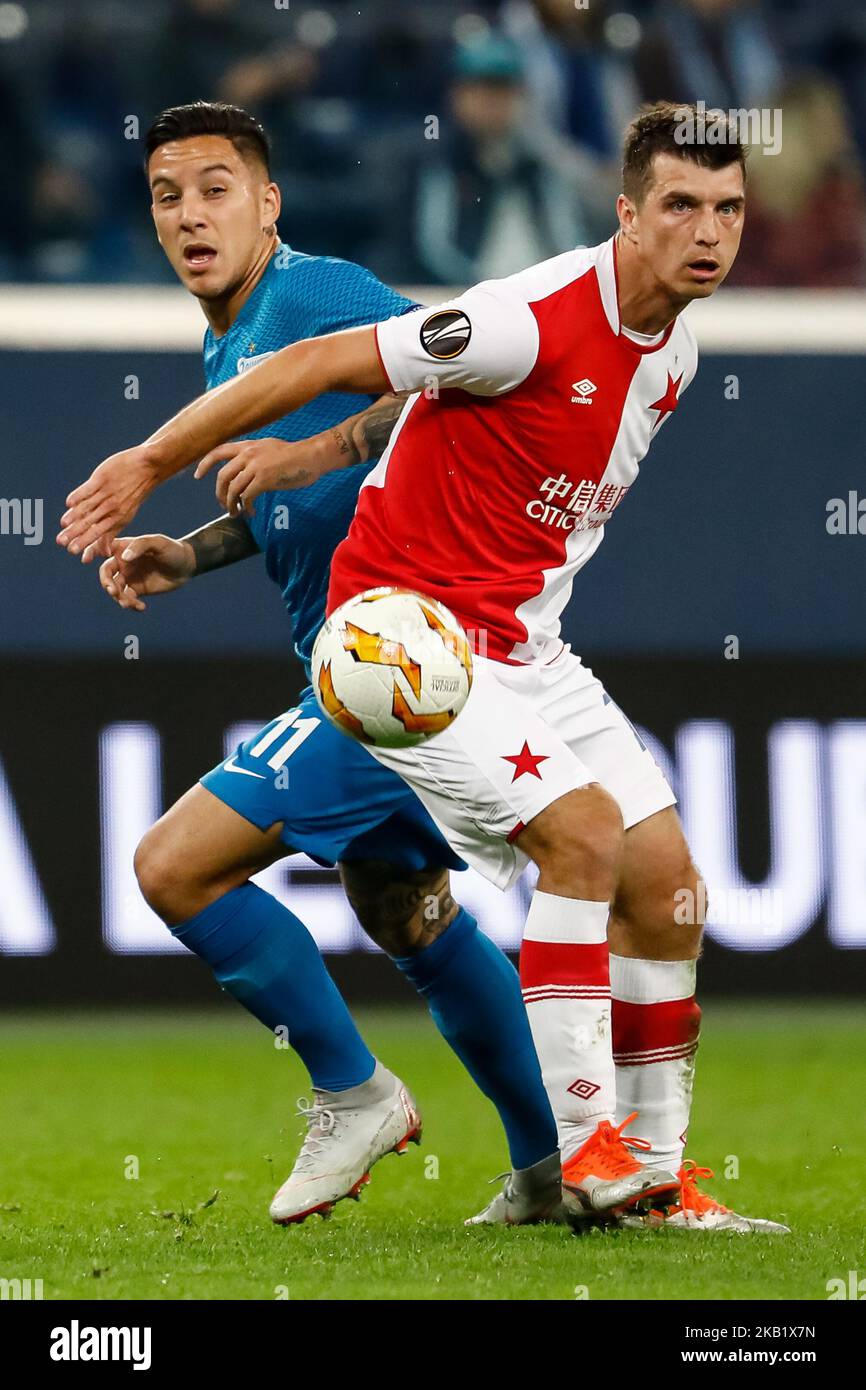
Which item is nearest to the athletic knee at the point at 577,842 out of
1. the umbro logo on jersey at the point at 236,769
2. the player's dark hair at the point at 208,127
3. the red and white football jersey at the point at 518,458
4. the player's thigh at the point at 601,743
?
the player's thigh at the point at 601,743

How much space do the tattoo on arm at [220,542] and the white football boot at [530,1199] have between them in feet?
4.82

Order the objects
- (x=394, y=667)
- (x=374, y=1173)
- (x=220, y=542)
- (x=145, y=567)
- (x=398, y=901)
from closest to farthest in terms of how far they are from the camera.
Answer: (x=394, y=667)
(x=398, y=901)
(x=145, y=567)
(x=220, y=542)
(x=374, y=1173)

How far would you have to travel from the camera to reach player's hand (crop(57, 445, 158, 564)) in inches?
143

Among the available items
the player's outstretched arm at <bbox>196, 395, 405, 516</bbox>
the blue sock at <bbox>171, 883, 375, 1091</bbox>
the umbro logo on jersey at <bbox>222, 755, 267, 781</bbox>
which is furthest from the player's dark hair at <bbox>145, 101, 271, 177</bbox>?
the blue sock at <bbox>171, 883, 375, 1091</bbox>

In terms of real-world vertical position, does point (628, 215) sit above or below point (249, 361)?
above

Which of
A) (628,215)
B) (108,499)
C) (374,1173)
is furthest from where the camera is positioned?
(374,1173)

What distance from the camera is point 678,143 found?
3881 mm

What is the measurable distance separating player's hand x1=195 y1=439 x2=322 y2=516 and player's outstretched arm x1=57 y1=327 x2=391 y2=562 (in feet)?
0.39

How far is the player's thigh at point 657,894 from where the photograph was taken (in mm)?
4082

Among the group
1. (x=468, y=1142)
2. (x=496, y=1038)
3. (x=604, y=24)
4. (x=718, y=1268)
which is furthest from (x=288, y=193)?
(x=718, y=1268)

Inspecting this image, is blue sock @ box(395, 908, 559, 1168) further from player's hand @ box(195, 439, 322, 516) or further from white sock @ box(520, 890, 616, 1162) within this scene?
player's hand @ box(195, 439, 322, 516)

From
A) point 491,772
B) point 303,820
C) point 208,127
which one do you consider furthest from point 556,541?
point 208,127

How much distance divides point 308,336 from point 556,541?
2.51 ft

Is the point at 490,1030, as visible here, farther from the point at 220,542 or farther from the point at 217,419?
the point at 217,419
